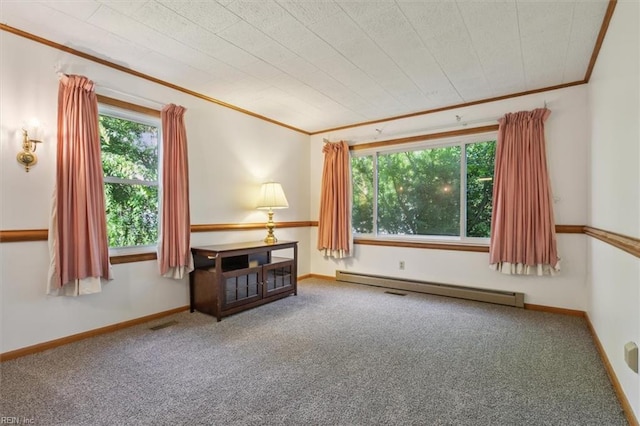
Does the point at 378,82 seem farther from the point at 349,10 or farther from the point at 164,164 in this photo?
the point at 164,164

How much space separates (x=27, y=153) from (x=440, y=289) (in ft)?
13.9

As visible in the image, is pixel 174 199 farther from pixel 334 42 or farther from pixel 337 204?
pixel 337 204

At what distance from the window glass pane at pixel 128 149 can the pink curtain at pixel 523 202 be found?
145 inches

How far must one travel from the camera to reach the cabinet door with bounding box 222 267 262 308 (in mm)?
3191

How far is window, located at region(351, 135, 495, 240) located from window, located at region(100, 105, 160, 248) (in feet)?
9.05

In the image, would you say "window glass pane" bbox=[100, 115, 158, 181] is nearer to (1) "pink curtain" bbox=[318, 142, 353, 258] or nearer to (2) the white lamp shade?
(2) the white lamp shade

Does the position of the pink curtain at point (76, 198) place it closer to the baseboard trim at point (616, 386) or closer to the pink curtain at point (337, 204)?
the pink curtain at point (337, 204)

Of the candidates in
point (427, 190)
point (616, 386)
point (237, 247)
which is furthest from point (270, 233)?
point (616, 386)

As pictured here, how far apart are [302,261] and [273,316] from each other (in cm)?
183

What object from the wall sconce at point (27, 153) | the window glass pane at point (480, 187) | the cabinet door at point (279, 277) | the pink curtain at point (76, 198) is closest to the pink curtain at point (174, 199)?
the pink curtain at point (76, 198)

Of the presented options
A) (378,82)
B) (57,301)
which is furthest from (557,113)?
(57,301)

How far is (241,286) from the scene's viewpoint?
3.33 m

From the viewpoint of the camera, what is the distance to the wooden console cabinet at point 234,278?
316 centimetres

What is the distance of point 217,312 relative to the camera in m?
3.11
